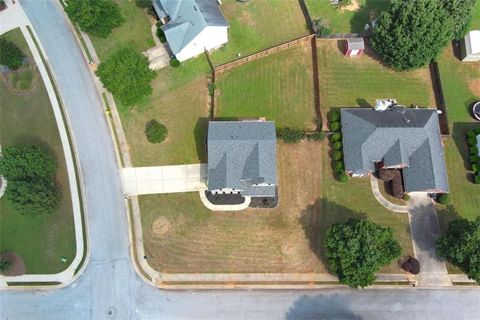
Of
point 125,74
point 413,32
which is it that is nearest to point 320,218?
point 413,32

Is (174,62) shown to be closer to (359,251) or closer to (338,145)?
(338,145)

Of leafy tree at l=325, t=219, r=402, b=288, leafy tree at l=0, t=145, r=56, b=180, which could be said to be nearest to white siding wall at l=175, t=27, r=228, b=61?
leafy tree at l=0, t=145, r=56, b=180

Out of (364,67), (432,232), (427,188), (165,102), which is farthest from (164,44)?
(432,232)

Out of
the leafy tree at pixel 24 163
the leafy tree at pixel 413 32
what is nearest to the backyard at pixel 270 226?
the leafy tree at pixel 24 163

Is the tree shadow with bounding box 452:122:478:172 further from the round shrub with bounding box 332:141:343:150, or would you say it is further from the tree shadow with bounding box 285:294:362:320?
the tree shadow with bounding box 285:294:362:320

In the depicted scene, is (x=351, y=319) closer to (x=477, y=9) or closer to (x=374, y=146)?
(x=374, y=146)
